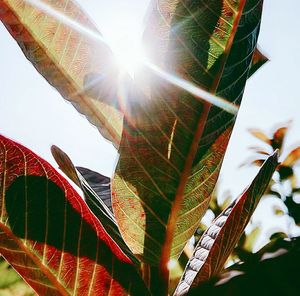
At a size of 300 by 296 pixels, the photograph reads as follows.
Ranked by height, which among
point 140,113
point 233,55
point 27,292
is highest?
point 233,55

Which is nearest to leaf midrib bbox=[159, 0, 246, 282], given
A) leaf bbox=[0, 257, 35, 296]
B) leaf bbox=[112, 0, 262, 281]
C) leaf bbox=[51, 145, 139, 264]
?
leaf bbox=[112, 0, 262, 281]

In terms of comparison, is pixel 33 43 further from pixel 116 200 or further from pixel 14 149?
pixel 116 200

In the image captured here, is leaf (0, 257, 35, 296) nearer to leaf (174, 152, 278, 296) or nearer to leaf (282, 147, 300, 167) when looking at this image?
leaf (174, 152, 278, 296)

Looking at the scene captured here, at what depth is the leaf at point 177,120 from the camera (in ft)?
2.32

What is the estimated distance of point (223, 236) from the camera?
0.70 metres

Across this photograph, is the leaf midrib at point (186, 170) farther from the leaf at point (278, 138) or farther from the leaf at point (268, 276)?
the leaf at point (278, 138)

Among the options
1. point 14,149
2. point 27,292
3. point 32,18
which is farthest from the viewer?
point 27,292

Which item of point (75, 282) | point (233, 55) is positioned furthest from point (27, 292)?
point (233, 55)

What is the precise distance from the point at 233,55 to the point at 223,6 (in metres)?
0.08

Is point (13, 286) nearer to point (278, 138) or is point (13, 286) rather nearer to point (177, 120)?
point (177, 120)

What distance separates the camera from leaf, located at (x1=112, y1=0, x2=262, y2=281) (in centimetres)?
71

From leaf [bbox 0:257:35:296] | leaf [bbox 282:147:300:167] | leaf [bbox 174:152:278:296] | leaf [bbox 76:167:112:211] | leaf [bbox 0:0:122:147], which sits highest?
leaf [bbox 0:0:122:147]

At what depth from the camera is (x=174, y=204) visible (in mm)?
733

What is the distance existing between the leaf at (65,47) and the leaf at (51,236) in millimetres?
211
